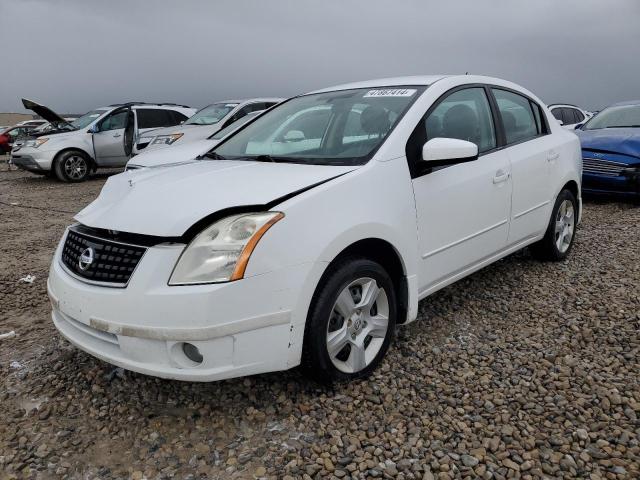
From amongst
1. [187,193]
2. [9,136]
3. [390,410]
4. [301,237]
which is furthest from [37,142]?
[9,136]

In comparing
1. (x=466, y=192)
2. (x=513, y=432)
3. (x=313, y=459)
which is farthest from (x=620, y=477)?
(x=466, y=192)

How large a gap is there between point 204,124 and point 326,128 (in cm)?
695

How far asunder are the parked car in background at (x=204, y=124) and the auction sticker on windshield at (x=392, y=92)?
594 centimetres

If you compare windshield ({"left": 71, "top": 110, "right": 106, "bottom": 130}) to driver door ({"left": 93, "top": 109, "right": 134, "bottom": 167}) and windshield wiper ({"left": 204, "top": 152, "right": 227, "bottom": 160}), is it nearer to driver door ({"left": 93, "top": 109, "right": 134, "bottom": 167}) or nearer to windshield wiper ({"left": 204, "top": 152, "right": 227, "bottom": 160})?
driver door ({"left": 93, "top": 109, "right": 134, "bottom": 167})

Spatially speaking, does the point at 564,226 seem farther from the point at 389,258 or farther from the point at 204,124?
the point at 204,124

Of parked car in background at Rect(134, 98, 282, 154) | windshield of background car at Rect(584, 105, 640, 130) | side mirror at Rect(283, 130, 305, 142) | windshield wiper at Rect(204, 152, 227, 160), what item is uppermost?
side mirror at Rect(283, 130, 305, 142)

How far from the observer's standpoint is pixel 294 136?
331cm

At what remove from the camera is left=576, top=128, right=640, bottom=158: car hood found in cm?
689

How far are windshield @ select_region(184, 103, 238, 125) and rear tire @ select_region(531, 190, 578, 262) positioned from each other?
22.4 ft

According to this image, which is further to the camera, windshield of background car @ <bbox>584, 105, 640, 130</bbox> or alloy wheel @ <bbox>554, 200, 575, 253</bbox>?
windshield of background car @ <bbox>584, 105, 640, 130</bbox>

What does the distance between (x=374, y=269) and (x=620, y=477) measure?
51.9 inches

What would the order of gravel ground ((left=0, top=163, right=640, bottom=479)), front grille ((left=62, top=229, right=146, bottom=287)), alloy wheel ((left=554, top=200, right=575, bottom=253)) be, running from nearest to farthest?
gravel ground ((left=0, top=163, right=640, bottom=479))
front grille ((left=62, top=229, right=146, bottom=287))
alloy wheel ((left=554, top=200, right=575, bottom=253))

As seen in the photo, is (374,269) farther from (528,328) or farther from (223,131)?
(223,131)

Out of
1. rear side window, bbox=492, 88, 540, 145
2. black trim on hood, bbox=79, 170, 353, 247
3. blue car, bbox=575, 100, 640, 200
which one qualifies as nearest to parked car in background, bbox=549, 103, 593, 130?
blue car, bbox=575, 100, 640, 200
